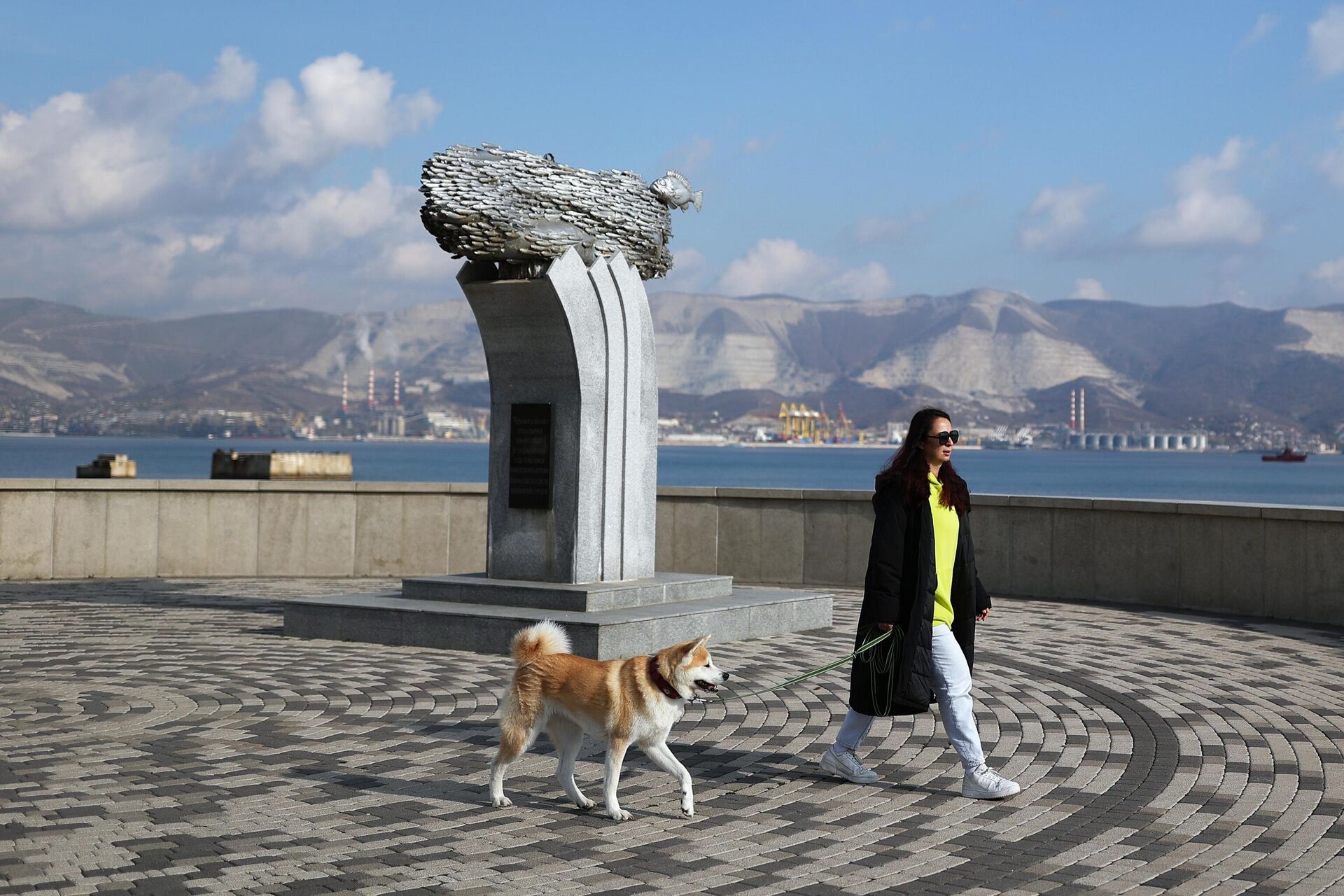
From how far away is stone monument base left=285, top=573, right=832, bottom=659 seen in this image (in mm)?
10469

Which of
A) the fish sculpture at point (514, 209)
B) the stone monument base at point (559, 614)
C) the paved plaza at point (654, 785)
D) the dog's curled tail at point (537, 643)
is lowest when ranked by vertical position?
the paved plaza at point (654, 785)

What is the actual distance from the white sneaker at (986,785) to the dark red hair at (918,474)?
47.1 inches

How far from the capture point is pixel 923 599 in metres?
6.18

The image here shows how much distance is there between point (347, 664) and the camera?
32.7ft

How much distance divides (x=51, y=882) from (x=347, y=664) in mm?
5108

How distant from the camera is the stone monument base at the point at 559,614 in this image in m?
10.5

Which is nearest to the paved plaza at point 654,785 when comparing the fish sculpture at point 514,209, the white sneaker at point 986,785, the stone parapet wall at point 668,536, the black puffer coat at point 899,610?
the white sneaker at point 986,785

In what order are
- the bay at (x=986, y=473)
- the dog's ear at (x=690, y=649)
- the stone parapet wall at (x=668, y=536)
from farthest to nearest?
the bay at (x=986, y=473)
the stone parapet wall at (x=668, y=536)
the dog's ear at (x=690, y=649)

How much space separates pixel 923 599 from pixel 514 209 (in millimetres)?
6405

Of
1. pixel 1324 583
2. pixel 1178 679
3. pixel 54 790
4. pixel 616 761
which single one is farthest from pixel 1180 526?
pixel 54 790

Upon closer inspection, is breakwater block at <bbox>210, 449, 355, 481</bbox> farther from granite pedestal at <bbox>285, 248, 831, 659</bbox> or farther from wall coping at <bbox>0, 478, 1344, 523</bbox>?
granite pedestal at <bbox>285, 248, 831, 659</bbox>

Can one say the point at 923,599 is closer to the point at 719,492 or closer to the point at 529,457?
the point at 529,457

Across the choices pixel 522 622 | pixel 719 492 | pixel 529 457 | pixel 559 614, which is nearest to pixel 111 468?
pixel 719 492

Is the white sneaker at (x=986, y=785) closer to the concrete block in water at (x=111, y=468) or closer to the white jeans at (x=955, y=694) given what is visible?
the white jeans at (x=955, y=694)
